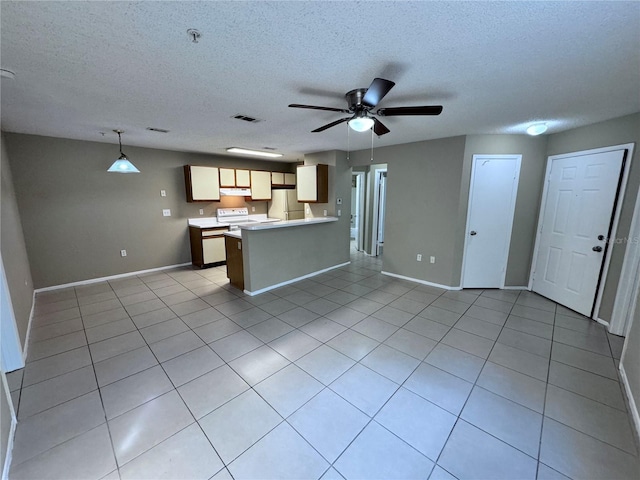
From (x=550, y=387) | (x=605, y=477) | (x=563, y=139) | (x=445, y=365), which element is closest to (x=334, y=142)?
(x=563, y=139)

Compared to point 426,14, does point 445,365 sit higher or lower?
lower

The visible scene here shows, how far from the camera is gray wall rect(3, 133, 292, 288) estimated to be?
364cm

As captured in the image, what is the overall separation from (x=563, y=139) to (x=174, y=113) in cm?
483

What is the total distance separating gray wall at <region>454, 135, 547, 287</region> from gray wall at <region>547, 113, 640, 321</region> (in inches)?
19.8

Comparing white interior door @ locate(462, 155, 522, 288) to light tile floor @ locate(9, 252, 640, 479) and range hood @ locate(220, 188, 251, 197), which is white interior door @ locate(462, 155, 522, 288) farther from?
range hood @ locate(220, 188, 251, 197)

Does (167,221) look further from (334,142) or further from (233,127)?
(334,142)

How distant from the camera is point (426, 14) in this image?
121cm

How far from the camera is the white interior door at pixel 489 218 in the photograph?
3660 millimetres

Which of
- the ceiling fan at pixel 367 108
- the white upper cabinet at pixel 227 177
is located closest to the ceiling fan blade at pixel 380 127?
the ceiling fan at pixel 367 108

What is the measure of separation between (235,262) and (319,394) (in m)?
2.63

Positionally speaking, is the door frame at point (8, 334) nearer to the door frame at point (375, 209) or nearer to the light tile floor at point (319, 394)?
the light tile floor at point (319, 394)

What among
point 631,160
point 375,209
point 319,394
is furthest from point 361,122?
point 375,209

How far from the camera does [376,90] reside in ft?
5.54

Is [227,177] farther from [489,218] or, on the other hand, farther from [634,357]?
[634,357]
